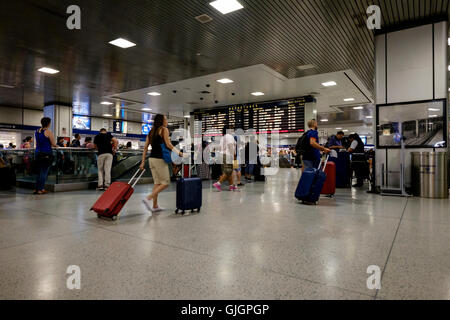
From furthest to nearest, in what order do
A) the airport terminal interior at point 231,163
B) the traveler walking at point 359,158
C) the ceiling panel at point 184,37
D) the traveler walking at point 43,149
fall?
the traveler walking at point 359,158 < the traveler walking at point 43,149 < the ceiling panel at point 184,37 < the airport terminal interior at point 231,163

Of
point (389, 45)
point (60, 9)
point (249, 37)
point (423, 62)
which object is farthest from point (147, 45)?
point (423, 62)

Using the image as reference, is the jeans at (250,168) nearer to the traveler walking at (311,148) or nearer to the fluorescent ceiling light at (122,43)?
the traveler walking at (311,148)

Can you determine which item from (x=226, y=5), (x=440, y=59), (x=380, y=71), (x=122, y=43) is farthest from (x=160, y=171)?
(x=440, y=59)

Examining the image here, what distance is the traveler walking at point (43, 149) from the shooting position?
6305mm

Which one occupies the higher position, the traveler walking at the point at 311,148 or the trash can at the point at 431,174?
the traveler walking at the point at 311,148

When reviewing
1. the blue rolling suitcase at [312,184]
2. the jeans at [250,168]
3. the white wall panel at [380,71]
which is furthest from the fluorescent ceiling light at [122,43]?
the white wall panel at [380,71]

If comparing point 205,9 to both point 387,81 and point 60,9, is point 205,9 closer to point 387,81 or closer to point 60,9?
point 60,9

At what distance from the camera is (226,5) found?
5.26 m

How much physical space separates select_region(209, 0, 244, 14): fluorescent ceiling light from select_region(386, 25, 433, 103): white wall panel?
151 inches

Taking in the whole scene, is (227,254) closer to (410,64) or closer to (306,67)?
(410,64)

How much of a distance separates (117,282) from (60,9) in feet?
18.0

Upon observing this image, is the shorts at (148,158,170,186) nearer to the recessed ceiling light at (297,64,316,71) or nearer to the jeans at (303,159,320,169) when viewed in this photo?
the jeans at (303,159,320,169)

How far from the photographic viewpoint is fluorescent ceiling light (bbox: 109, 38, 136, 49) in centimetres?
670

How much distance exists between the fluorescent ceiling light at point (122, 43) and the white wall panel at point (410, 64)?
20.1 ft
